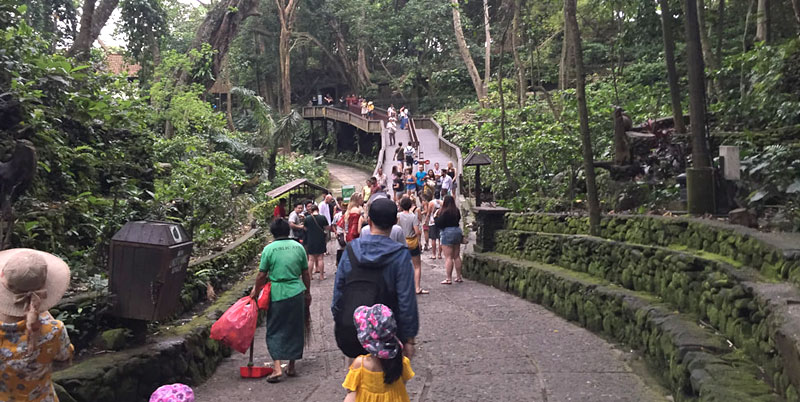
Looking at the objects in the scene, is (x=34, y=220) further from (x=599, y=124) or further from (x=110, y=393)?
(x=599, y=124)

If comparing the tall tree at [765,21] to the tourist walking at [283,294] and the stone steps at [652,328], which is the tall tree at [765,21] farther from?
the tourist walking at [283,294]

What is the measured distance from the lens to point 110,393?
503 centimetres

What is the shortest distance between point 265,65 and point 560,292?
3919 cm

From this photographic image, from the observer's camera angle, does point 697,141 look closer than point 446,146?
Yes

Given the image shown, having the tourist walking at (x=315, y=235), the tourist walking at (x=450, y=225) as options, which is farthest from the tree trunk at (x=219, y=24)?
the tourist walking at (x=450, y=225)

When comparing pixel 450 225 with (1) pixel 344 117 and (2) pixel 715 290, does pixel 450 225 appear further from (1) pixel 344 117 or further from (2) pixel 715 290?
(1) pixel 344 117

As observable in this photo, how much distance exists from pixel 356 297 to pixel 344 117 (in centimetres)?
3856

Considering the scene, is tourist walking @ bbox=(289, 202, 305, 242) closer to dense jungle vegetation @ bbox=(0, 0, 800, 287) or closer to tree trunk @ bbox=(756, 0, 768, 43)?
dense jungle vegetation @ bbox=(0, 0, 800, 287)

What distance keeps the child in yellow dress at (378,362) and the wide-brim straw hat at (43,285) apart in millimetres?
1500

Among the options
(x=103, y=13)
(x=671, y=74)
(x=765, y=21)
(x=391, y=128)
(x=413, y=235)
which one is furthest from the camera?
(x=391, y=128)

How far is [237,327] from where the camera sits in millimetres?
6316

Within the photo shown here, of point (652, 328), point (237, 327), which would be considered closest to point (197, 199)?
point (237, 327)

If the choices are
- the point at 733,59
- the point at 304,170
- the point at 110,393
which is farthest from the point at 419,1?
the point at 110,393

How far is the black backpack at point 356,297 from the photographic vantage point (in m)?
4.04
